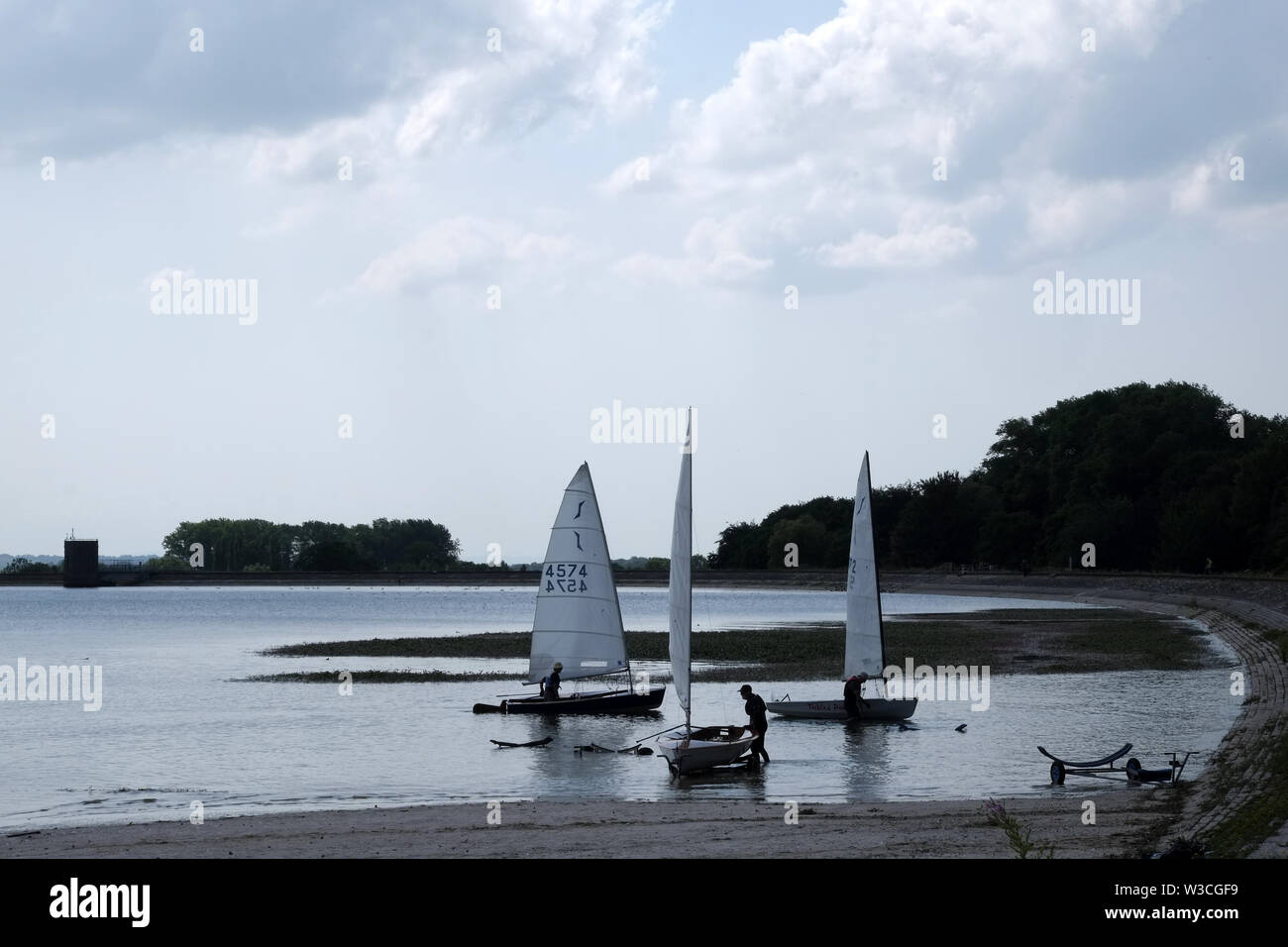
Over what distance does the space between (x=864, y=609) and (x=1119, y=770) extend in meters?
13.8

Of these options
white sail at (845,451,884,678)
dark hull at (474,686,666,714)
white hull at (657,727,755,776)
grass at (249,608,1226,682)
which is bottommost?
grass at (249,608,1226,682)

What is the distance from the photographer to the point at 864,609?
40250 millimetres

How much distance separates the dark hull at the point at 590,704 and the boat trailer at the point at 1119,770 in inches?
655

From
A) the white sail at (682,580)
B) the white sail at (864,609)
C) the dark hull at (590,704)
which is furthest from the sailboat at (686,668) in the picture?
the white sail at (864,609)

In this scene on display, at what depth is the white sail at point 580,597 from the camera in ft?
142

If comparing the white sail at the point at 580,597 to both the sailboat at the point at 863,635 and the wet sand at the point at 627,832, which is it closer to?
the sailboat at the point at 863,635

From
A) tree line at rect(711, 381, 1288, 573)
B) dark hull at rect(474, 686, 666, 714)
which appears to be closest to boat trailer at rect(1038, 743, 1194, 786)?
dark hull at rect(474, 686, 666, 714)

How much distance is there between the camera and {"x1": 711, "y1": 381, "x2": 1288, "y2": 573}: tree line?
378 feet

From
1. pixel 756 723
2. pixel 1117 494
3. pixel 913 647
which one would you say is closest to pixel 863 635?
pixel 756 723

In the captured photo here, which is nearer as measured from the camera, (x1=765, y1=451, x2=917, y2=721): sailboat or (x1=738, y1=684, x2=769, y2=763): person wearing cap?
(x1=738, y1=684, x2=769, y2=763): person wearing cap

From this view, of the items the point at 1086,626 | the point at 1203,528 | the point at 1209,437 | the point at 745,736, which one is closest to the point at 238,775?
the point at 745,736

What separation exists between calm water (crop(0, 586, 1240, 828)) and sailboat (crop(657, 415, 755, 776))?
62 cm

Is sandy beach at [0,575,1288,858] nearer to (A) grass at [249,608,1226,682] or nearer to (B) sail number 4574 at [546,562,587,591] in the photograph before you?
(B) sail number 4574 at [546,562,587,591]
